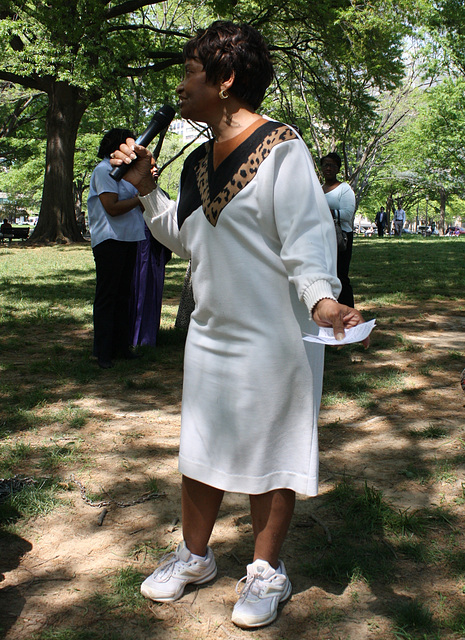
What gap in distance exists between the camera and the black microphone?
7.70ft

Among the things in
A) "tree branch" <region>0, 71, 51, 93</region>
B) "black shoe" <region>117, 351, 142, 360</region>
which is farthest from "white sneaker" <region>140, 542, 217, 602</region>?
"tree branch" <region>0, 71, 51, 93</region>

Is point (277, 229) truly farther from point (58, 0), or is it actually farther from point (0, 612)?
point (58, 0)

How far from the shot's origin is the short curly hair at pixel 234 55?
6.81ft

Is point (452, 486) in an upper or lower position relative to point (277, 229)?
lower

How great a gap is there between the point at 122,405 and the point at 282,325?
9.40 feet

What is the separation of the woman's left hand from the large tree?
15.8 m

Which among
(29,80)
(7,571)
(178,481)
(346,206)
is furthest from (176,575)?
(29,80)

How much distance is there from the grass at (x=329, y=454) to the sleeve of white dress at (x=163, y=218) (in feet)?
4.31

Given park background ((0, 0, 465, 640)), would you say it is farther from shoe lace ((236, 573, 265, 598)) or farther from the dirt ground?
shoe lace ((236, 573, 265, 598))

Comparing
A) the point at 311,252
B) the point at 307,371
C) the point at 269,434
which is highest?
the point at 311,252

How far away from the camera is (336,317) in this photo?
6.01ft

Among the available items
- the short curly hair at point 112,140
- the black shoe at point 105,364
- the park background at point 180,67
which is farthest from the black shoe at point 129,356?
the park background at point 180,67

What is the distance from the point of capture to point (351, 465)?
3625mm

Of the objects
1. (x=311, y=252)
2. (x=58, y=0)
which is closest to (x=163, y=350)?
(x=311, y=252)
